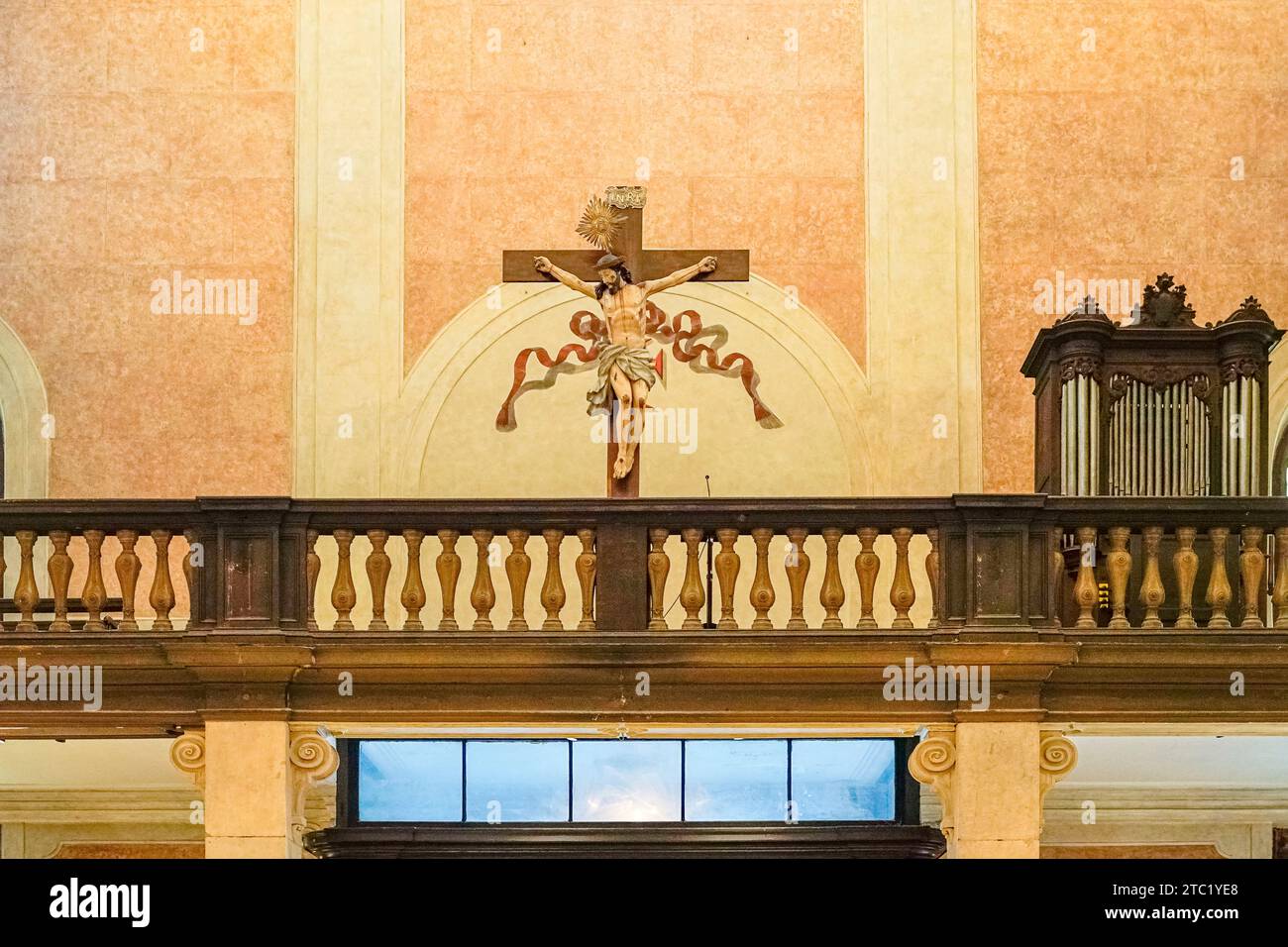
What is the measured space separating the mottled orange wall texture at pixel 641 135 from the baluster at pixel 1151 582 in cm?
492

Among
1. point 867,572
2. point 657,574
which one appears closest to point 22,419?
point 657,574

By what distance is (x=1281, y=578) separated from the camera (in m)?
12.5

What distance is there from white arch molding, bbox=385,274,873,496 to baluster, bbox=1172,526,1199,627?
458cm

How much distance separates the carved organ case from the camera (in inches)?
579

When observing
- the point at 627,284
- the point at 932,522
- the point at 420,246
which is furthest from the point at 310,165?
the point at 932,522

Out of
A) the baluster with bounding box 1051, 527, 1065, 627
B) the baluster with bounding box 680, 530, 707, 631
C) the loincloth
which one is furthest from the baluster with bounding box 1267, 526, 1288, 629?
the loincloth

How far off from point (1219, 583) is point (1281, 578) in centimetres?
40

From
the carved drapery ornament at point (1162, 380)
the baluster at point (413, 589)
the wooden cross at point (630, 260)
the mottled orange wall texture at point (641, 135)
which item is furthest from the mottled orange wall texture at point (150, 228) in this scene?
the carved drapery ornament at point (1162, 380)

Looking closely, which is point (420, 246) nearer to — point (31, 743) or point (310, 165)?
point (310, 165)

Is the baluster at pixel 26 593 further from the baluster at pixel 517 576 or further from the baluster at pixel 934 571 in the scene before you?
the baluster at pixel 934 571

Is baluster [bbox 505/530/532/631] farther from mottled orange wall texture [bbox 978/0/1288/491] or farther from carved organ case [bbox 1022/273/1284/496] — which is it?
mottled orange wall texture [bbox 978/0/1288/491]

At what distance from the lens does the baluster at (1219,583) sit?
12.4 m

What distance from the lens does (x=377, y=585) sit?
12531 millimetres

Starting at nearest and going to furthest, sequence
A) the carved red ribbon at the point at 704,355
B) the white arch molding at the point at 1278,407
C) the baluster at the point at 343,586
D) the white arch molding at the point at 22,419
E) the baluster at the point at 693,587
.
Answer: the baluster at the point at 693,587 → the baluster at the point at 343,586 → the white arch molding at the point at 1278,407 → the white arch molding at the point at 22,419 → the carved red ribbon at the point at 704,355
